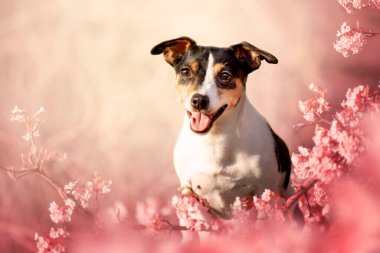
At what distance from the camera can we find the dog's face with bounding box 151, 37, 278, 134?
1.74 meters

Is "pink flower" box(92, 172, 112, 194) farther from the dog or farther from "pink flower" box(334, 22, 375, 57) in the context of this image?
"pink flower" box(334, 22, 375, 57)

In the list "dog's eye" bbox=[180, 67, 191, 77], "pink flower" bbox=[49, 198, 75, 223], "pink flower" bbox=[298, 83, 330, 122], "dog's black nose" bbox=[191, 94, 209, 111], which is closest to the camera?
"dog's black nose" bbox=[191, 94, 209, 111]

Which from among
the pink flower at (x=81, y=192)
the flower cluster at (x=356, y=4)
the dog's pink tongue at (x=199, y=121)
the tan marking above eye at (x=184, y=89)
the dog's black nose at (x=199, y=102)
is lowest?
the pink flower at (x=81, y=192)

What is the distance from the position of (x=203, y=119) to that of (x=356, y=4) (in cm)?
59

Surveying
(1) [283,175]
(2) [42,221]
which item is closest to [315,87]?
(1) [283,175]

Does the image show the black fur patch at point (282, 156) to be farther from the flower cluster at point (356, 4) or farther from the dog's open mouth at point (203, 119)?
the flower cluster at point (356, 4)

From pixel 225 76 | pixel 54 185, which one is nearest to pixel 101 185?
pixel 54 185

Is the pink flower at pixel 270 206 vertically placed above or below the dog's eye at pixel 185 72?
below

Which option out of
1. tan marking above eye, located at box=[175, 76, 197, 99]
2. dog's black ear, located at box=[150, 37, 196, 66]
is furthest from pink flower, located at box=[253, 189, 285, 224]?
dog's black ear, located at box=[150, 37, 196, 66]

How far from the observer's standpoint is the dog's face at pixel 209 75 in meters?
1.74

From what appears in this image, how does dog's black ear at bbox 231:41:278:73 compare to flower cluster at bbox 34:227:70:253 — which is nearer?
dog's black ear at bbox 231:41:278:73

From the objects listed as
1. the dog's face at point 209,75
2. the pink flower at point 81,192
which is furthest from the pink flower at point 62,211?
the dog's face at point 209,75

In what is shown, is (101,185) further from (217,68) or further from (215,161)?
(217,68)

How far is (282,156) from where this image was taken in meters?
1.94
